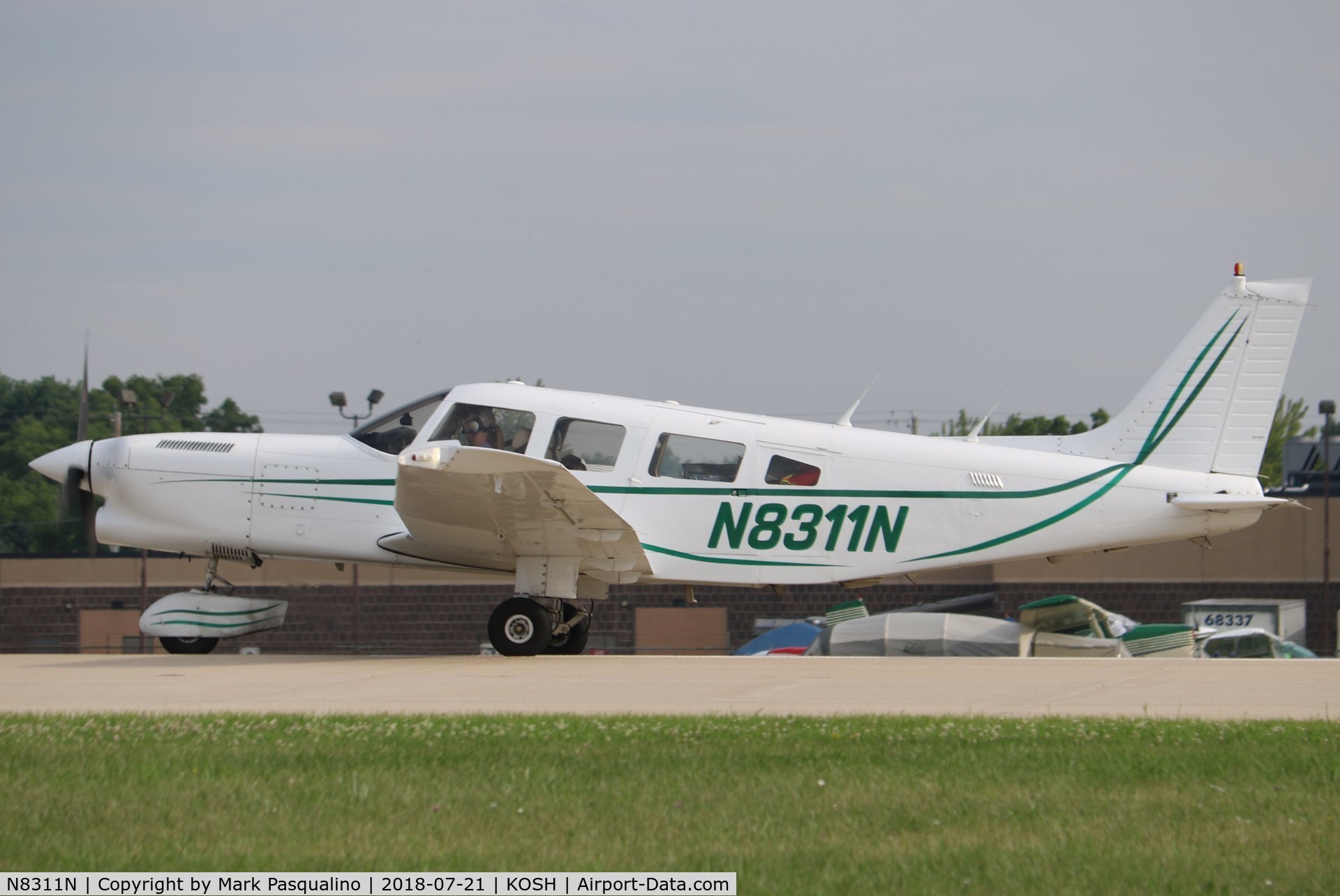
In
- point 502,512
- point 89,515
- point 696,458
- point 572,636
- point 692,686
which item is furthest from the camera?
point 89,515

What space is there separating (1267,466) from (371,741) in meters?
68.3

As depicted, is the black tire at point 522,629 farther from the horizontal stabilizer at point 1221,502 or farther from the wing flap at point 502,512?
the horizontal stabilizer at point 1221,502

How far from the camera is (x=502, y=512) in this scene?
11500 millimetres

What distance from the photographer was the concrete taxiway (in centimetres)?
852

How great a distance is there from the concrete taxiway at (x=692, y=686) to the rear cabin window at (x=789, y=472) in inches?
62.6

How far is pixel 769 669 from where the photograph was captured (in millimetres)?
10914

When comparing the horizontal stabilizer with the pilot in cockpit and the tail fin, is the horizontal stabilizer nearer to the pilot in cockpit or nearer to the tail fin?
the tail fin

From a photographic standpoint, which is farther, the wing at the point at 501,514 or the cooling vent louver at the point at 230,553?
the cooling vent louver at the point at 230,553

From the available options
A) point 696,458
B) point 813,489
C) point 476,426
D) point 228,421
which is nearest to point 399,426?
point 476,426

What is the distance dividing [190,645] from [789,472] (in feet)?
20.1

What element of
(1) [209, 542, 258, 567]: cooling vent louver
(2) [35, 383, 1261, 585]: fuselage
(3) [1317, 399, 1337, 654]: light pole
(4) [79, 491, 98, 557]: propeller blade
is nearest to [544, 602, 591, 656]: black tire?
(2) [35, 383, 1261, 585]: fuselage

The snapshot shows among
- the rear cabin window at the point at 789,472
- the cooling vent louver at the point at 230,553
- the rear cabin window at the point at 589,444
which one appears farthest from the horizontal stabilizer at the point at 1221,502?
the cooling vent louver at the point at 230,553

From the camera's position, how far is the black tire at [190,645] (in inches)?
515

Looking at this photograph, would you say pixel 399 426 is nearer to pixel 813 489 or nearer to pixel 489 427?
pixel 489 427
